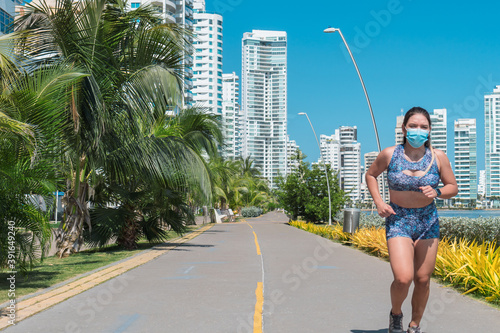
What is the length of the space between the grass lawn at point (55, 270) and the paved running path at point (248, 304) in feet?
3.23

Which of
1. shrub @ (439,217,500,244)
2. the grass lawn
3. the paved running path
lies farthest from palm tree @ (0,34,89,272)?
shrub @ (439,217,500,244)

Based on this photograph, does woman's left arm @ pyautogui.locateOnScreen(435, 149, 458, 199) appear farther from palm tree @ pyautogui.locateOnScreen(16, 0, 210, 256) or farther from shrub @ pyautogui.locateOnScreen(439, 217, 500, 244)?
palm tree @ pyautogui.locateOnScreen(16, 0, 210, 256)

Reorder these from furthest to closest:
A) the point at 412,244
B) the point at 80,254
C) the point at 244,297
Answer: the point at 80,254 → the point at 244,297 → the point at 412,244

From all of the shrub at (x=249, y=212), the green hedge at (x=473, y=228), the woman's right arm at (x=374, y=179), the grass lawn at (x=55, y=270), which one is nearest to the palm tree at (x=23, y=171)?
the grass lawn at (x=55, y=270)

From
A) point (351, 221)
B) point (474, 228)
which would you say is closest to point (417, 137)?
point (474, 228)

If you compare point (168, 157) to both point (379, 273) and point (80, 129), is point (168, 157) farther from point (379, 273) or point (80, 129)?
point (379, 273)

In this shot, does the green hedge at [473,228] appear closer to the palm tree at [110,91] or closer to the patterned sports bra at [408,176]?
the palm tree at [110,91]

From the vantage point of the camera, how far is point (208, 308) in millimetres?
7520

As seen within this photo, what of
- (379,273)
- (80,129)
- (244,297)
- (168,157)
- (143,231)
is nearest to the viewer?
(244,297)

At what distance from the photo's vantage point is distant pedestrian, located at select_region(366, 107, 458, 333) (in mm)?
4875

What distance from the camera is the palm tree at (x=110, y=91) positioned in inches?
574

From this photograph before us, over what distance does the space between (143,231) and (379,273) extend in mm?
10300

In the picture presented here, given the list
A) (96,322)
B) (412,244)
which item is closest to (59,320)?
(96,322)

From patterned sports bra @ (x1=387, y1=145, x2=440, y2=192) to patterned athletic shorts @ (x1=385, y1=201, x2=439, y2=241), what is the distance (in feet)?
0.68
